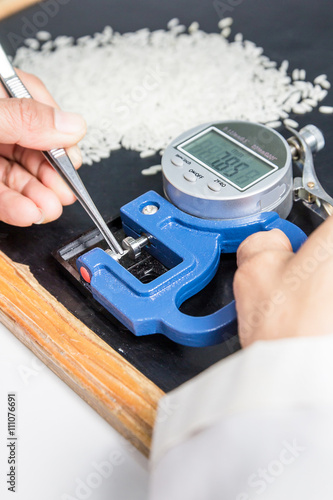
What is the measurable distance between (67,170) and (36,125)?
76mm

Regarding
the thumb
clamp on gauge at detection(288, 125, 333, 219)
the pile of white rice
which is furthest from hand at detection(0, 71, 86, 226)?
clamp on gauge at detection(288, 125, 333, 219)

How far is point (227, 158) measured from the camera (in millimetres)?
887

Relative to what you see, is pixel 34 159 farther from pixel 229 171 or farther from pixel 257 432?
pixel 257 432

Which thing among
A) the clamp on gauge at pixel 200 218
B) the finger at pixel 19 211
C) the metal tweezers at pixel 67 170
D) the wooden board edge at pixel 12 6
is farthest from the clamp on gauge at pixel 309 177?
the wooden board edge at pixel 12 6

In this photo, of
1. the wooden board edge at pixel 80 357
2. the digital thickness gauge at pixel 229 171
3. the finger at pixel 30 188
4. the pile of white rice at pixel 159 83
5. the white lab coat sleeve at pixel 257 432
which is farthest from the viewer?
the pile of white rice at pixel 159 83

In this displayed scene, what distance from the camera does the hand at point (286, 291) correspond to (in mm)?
603

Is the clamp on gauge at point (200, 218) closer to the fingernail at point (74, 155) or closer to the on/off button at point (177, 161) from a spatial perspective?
the on/off button at point (177, 161)

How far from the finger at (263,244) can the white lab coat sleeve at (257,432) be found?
164mm

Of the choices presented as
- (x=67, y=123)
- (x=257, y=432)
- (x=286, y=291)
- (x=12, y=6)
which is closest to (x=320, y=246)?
(x=286, y=291)

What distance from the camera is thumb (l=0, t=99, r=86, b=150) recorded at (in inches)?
34.9

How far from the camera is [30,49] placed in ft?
4.24

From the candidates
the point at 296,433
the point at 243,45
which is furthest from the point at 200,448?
the point at 243,45

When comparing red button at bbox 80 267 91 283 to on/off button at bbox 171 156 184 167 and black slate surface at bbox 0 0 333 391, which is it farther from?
on/off button at bbox 171 156 184 167

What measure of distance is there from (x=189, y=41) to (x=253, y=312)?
0.78 metres
